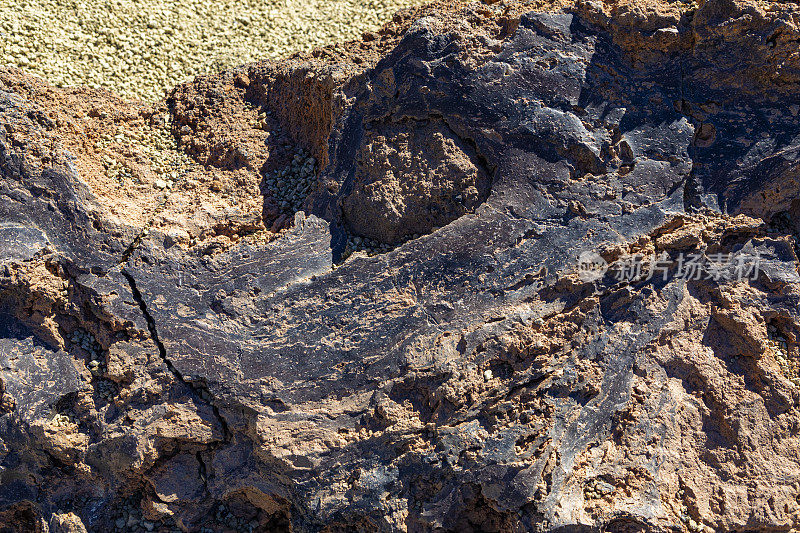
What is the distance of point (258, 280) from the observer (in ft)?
11.6

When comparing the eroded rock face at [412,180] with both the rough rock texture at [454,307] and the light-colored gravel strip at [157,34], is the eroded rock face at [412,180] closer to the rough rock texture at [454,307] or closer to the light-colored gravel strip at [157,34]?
the rough rock texture at [454,307]

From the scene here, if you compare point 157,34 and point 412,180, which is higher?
point 157,34

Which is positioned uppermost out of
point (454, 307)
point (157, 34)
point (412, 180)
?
point (157, 34)

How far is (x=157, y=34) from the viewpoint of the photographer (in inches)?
179

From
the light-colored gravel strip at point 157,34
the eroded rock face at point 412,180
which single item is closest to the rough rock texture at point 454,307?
the eroded rock face at point 412,180

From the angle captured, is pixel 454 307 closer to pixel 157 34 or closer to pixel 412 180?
pixel 412 180

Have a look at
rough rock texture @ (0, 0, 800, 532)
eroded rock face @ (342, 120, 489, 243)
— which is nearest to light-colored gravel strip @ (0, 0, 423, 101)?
rough rock texture @ (0, 0, 800, 532)

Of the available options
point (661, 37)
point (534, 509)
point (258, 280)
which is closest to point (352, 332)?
point (258, 280)

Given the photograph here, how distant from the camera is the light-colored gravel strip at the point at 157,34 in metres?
4.22

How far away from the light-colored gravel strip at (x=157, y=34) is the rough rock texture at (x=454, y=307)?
0.54m

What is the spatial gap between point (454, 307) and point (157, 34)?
10.7ft

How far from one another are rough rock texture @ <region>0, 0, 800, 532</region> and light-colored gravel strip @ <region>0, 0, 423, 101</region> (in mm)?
537

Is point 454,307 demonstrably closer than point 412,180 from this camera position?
Yes

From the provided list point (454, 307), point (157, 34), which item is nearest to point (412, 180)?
point (454, 307)
